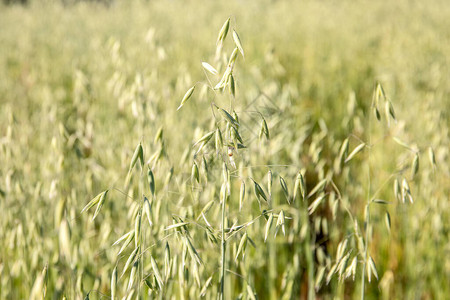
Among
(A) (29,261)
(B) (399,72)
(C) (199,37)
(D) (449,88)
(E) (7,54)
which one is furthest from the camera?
(C) (199,37)

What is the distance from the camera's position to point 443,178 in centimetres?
196

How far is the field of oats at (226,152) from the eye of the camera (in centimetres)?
87

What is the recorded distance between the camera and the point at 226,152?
0.72 meters

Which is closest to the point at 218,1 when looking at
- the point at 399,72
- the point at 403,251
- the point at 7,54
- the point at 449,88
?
the point at 7,54

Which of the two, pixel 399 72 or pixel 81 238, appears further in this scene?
pixel 399 72

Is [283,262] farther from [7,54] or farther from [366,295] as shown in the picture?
[7,54]

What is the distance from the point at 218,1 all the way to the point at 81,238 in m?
7.20

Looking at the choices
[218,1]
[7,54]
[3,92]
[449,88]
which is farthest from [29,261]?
[218,1]

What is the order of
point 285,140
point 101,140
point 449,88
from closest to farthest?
point 285,140 < point 101,140 < point 449,88

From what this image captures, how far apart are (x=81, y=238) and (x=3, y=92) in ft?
7.63

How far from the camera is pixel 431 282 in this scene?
1.50 meters

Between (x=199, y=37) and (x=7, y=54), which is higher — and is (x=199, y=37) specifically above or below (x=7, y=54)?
Answer: above

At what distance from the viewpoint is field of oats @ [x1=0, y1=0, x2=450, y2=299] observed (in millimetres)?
871

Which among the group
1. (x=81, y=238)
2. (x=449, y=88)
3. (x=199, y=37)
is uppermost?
(x=199, y=37)
